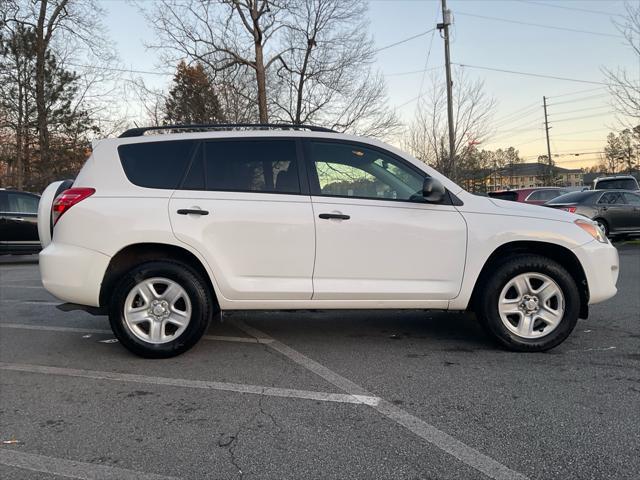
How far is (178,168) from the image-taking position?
411 cm

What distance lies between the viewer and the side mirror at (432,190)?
Result: 3852 mm

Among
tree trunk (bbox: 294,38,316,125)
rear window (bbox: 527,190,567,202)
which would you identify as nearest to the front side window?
rear window (bbox: 527,190,567,202)

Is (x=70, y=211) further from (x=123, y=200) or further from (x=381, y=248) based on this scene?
(x=381, y=248)

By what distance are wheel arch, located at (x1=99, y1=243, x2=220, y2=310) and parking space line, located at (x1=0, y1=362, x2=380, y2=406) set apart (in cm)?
59

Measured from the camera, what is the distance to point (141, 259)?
405cm

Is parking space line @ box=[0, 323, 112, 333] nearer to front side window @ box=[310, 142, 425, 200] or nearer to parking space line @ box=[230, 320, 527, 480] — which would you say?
parking space line @ box=[230, 320, 527, 480]

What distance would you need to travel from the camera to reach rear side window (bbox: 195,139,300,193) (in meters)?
4.07

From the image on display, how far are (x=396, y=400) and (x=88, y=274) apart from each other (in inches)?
103

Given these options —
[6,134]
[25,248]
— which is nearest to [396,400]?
[25,248]

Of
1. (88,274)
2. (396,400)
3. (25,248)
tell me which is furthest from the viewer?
(25,248)

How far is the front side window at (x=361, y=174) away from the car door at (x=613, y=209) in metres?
Answer: 10.9

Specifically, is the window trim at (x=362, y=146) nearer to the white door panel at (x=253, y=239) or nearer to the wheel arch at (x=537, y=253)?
the white door panel at (x=253, y=239)

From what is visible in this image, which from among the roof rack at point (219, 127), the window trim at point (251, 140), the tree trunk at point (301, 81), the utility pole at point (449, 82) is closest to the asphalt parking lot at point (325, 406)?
the window trim at point (251, 140)

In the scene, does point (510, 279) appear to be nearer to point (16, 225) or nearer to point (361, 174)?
point (361, 174)
